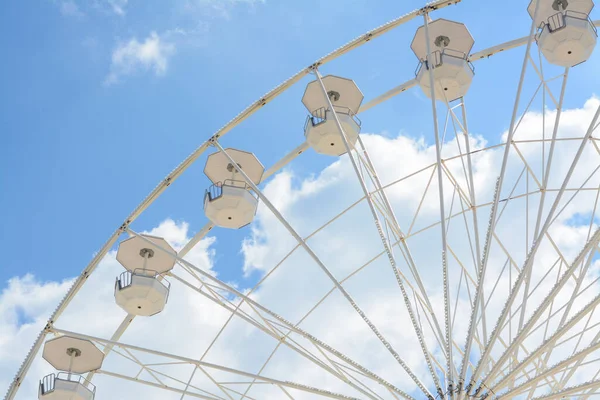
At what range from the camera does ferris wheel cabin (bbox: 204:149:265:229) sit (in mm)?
22469

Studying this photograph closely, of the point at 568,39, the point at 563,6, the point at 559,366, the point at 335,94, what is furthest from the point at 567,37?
the point at 559,366

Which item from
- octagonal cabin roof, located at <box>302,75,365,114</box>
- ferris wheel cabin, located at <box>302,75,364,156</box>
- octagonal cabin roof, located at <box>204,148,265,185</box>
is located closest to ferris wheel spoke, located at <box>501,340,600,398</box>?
ferris wheel cabin, located at <box>302,75,364,156</box>

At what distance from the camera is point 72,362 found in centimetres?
2375

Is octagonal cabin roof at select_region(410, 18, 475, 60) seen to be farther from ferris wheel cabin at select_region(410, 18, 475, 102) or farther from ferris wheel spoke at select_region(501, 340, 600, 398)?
ferris wheel spoke at select_region(501, 340, 600, 398)

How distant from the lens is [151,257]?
937 inches

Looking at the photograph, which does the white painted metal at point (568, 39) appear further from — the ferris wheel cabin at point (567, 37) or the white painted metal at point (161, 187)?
the white painted metal at point (161, 187)

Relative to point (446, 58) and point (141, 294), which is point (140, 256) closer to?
point (141, 294)

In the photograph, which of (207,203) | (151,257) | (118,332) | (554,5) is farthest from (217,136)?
(554,5)

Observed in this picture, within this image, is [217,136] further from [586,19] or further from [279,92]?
[586,19]

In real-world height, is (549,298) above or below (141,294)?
below

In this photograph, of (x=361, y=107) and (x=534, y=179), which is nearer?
(x=361, y=107)

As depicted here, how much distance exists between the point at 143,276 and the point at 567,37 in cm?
1405

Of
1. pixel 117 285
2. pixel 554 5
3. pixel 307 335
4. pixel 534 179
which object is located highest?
pixel 554 5

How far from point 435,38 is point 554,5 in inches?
A: 136
